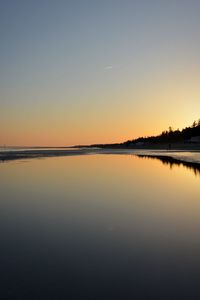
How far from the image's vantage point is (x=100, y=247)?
7.80 meters

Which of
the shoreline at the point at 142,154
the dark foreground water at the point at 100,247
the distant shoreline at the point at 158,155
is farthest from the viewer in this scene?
the shoreline at the point at 142,154

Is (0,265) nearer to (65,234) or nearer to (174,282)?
(65,234)

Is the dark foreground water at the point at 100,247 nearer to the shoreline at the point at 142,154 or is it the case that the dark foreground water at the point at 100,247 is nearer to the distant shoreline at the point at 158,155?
the distant shoreline at the point at 158,155

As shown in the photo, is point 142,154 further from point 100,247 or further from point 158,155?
point 100,247

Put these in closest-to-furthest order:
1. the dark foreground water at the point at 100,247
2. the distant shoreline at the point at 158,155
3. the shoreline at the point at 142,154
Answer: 1. the dark foreground water at the point at 100,247
2. the distant shoreline at the point at 158,155
3. the shoreline at the point at 142,154

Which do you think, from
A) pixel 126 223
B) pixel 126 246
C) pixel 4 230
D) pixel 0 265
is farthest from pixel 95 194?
pixel 0 265

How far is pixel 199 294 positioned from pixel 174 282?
54 cm

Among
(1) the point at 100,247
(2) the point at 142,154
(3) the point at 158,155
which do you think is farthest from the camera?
(2) the point at 142,154

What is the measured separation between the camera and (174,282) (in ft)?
19.3

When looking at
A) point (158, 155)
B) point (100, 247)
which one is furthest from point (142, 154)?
point (100, 247)

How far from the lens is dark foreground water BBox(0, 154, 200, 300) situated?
5676 mm

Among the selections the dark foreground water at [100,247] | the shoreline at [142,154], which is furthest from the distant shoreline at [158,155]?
the dark foreground water at [100,247]

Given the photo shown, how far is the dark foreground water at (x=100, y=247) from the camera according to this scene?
18.6 ft

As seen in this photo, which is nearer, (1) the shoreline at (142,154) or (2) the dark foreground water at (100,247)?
(2) the dark foreground water at (100,247)
